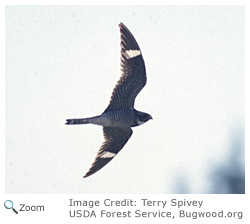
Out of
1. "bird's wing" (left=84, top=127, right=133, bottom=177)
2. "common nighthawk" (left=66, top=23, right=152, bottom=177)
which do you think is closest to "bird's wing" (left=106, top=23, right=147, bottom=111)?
"common nighthawk" (left=66, top=23, right=152, bottom=177)

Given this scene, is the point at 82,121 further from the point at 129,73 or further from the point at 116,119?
the point at 129,73

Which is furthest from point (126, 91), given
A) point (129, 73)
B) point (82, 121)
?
point (82, 121)

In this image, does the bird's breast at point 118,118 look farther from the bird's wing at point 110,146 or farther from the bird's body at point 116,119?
the bird's wing at point 110,146

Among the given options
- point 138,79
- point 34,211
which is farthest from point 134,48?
point 34,211

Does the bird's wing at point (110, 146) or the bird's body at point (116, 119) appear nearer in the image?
the bird's body at point (116, 119)

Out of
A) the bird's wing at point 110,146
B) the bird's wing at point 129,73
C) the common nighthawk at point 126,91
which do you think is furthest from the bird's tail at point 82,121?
the bird's wing at point 110,146

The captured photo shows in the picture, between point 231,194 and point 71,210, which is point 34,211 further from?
point 231,194
